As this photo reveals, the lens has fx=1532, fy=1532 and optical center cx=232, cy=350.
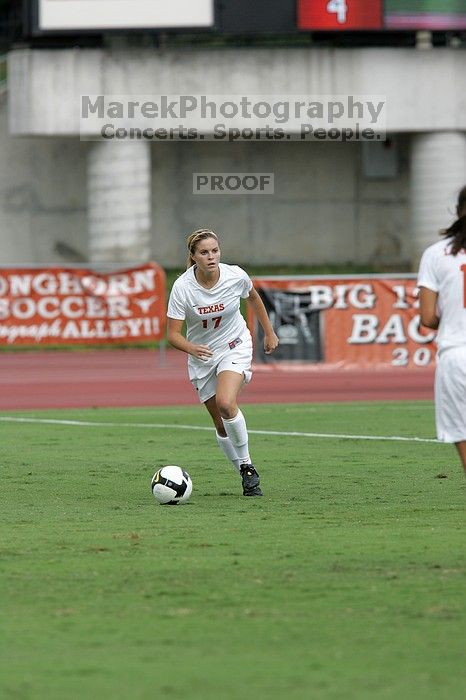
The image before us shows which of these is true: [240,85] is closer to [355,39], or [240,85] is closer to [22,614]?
[355,39]

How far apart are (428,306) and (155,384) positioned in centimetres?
1684

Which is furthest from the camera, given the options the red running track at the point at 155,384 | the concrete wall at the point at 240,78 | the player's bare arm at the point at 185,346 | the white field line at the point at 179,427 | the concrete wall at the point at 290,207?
the concrete wall at the point at 290,207

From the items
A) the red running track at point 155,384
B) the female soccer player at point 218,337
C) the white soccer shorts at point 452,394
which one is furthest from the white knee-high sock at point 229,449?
the red running track at point 155,384

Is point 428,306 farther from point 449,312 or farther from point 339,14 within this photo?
point 339,14

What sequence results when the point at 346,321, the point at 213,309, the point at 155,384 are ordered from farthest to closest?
the point at 346,321 < the point at 155,384 < the point at 213,309

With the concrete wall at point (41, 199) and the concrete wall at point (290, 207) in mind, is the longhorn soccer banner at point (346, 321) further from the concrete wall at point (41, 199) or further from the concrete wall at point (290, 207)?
the concrete wall at point (290, 207)

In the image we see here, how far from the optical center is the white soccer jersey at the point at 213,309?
11180 mm

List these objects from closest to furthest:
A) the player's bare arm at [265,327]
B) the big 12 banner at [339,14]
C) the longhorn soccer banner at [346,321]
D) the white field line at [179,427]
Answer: the player's bare arm at [265,327]
the white field line at [179,427]
the longhorn soccer banner at [346,321]
the big 12 banner at [339,14]

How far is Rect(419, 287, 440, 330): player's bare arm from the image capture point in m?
8.26

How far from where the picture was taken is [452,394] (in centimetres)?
834

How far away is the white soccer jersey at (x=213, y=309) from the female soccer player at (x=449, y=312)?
3096mm

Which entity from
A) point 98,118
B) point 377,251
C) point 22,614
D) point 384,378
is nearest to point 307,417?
point 384,378

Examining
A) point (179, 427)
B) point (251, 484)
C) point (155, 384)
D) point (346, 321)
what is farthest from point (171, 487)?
point (346, 321)

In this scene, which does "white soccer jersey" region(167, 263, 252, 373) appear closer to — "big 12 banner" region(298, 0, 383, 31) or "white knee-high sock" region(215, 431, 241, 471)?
"white knee-high sock" region(215, 431, 241, 471)
